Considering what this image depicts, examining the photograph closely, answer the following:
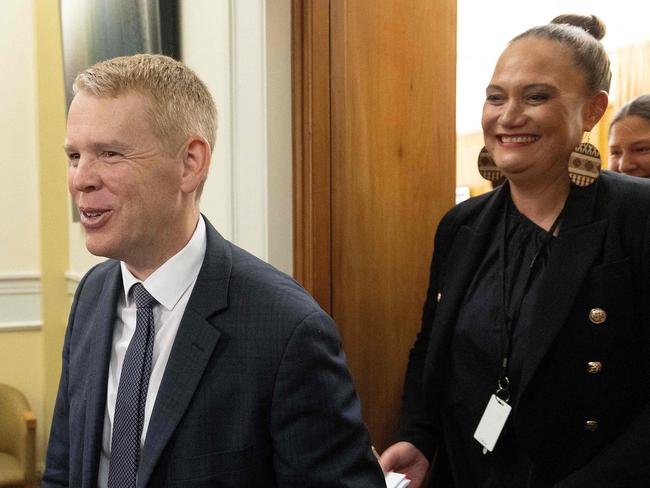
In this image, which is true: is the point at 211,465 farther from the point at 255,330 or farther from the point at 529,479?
the point at 529,479

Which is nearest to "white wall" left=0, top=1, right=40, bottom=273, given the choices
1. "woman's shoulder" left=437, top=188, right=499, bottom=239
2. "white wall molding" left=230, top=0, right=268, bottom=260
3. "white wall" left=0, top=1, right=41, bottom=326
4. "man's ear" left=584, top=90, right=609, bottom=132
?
"white wall" left=0, top=1, right=41, bottom=326

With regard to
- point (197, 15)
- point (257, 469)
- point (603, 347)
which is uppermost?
point (197, 15)

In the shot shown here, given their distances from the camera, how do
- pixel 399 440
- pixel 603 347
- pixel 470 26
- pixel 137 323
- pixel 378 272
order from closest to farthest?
1. pixel 137 323
2. pixel 603 347
3. pixel 399 440
4. pixel 378 272
5. pixel 470 26

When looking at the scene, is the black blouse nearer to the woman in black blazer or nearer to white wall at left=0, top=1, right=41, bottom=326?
the woman in black blazer

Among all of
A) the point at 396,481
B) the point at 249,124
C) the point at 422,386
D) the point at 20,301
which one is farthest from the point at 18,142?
the point at 396,481

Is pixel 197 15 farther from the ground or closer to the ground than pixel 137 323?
farther from the ground

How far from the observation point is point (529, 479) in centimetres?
164

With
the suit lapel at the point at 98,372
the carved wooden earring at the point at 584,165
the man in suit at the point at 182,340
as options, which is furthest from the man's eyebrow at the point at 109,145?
the carved wooden earring at the point at 584,165

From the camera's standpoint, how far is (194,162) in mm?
1384

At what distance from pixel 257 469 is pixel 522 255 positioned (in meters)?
0.82

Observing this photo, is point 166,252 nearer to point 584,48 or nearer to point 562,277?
point 562,277

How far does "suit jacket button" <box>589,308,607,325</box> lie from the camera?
5.17 ft

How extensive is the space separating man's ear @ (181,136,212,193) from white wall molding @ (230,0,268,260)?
2.56 ft

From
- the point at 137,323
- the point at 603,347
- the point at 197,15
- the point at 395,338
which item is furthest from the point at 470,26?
the point at 137,323
